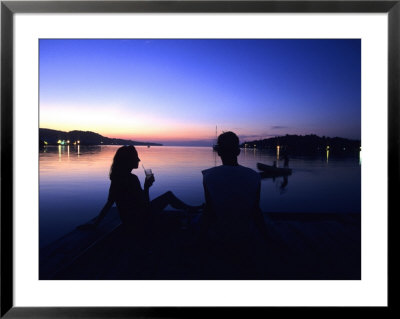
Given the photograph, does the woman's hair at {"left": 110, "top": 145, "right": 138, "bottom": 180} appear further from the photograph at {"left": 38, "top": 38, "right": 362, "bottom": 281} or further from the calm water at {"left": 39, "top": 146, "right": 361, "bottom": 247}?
the calm water at {"left": 39, "top": 146, "right": 361, "bottom": 247}

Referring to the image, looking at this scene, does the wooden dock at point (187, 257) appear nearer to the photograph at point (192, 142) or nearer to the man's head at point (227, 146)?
the photograph at point (192, 142)

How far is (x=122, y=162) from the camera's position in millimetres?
2322

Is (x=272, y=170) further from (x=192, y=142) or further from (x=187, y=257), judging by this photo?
(x=187, y=257)

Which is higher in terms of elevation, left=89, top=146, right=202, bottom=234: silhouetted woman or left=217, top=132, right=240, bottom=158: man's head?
left=217, top=132, right=240, bottom=158: man's head

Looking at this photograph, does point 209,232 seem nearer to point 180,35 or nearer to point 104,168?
point 180,35

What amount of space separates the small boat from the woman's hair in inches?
566

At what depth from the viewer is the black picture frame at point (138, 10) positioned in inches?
70.1

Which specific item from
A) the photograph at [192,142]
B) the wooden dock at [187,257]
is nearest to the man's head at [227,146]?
the photograph at [192,142]

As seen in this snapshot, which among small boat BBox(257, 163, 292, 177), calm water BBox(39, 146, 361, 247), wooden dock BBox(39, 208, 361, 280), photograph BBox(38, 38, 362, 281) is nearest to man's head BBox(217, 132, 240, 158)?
photograph BBox(38, 38, 362, 281)

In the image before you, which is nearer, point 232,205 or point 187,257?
point 232,205

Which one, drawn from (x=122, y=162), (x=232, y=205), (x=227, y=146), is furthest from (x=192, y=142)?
(x=232, y=205)

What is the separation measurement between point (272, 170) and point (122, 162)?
1531 centimetres

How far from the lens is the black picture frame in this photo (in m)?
1.78

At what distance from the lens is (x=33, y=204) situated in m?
1.95
